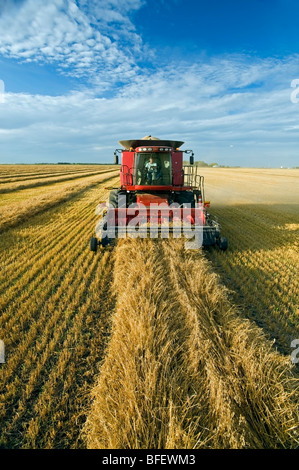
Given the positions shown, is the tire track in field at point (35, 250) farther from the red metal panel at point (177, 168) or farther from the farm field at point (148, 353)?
the red metal panel at point (177, 168)

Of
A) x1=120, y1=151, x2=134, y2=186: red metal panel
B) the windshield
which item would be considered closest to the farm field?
the windshield

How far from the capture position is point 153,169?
23.7 feet

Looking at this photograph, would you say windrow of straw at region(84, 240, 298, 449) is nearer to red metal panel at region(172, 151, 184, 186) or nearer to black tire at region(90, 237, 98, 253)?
black tire at region(90, 237, 98, 253)

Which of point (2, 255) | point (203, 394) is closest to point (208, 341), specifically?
point (203, 394)

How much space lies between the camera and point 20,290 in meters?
4.11

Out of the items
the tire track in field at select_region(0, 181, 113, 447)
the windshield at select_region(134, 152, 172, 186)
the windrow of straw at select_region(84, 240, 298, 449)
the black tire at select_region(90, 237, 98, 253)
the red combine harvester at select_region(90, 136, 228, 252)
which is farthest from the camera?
the windshield at select_region(134, 152, 172, 186)

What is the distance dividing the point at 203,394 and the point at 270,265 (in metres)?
3.95

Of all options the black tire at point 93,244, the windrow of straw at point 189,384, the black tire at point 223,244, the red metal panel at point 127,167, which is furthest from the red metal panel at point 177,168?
the windrow of straw at point 189,384

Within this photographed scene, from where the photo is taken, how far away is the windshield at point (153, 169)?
7249 mm

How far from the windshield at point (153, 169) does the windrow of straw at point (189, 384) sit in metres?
4.78

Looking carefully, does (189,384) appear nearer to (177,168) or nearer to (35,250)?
(35,250)

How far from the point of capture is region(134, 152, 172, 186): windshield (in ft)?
23.8

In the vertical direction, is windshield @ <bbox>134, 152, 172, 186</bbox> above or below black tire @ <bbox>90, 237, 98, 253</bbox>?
above

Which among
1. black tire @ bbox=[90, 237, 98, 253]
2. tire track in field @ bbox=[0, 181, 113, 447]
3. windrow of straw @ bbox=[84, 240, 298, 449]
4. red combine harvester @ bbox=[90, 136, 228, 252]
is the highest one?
red combine harvester @ bbox=[90, 136, 228, 252]
